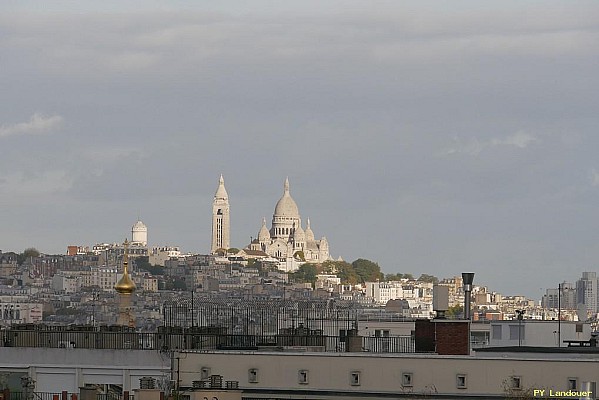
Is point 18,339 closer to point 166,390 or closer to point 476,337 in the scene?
point 166,390

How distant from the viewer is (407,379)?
37.3 m

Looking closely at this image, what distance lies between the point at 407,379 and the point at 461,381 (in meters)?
0.95

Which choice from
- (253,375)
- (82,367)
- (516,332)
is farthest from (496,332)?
(253,375)

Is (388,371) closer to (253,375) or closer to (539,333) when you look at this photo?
(253,375)

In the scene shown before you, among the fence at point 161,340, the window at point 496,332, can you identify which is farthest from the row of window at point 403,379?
the window at point 496,332

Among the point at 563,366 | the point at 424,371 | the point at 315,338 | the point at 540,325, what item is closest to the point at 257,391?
the point at 424,371

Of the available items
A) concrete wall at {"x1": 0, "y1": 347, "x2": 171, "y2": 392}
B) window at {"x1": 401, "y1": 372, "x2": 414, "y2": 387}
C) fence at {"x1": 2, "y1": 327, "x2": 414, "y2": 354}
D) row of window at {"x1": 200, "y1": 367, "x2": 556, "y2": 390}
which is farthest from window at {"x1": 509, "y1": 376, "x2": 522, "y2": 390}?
concrete wall at {"x1": 0, "y1": 347, "x2": 171, "y2": 392}

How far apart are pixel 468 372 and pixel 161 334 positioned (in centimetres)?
863

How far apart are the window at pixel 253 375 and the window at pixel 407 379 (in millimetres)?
2650

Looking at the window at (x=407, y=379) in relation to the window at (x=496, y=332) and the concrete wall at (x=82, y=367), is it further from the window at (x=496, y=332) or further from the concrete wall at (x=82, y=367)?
the window at (x=496, y=332)

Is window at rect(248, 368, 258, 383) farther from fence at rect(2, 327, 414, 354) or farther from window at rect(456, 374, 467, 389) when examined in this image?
window at rect(456, 374, 467, 389)

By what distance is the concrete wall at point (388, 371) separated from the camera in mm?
36812

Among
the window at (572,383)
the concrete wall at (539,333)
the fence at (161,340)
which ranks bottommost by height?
the window at (572,383)

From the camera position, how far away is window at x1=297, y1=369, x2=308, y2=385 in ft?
124
